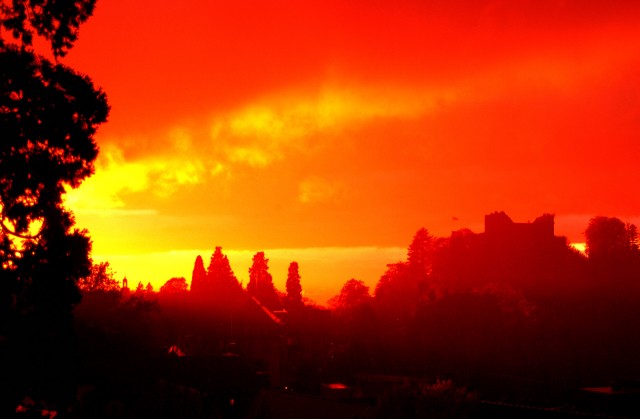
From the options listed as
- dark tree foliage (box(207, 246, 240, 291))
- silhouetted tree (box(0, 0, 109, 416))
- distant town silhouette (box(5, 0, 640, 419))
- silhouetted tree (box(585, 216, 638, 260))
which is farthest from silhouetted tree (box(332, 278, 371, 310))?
silhouetted tree (box(0, 0, 109, 416))

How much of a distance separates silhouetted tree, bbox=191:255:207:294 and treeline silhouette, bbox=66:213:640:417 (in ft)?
0.99

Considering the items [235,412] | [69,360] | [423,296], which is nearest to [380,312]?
[423,296]

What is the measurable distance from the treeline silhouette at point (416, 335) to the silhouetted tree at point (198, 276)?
0.30 m

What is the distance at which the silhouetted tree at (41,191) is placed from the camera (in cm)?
1773

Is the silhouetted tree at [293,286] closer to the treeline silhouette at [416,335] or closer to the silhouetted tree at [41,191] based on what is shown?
the treeline silhouette at [416,335]

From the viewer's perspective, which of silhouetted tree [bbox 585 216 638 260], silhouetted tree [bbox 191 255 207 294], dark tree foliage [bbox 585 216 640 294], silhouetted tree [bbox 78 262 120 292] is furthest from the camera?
silhouetted tree [bbox 585 216 638 260]

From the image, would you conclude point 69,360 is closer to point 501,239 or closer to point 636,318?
point 636,318

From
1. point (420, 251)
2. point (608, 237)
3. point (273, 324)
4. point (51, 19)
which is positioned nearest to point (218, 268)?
point (420, 251)

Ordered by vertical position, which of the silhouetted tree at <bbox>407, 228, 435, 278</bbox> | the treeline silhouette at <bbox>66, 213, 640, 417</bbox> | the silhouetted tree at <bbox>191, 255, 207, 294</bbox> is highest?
the silhouetted tree at <bbox>407, 228, 435, 278</bbox>

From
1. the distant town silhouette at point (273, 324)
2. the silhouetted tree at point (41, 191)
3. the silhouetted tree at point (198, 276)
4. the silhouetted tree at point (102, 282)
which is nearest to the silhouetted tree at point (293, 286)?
the distant town silhouette at point (273, 324)

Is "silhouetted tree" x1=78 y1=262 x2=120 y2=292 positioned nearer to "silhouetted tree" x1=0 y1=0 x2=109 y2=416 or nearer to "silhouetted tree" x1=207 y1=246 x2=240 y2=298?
"silhouetted tree" x1=207 y1=246 x2=240 y2=298

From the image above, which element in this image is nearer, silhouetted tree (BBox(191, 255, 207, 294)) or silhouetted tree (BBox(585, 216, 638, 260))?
silhouetted tree (BBox(191, 255, 207, 294))

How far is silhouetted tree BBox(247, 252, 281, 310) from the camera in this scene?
13850 cm

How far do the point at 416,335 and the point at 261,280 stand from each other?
70646 mm
